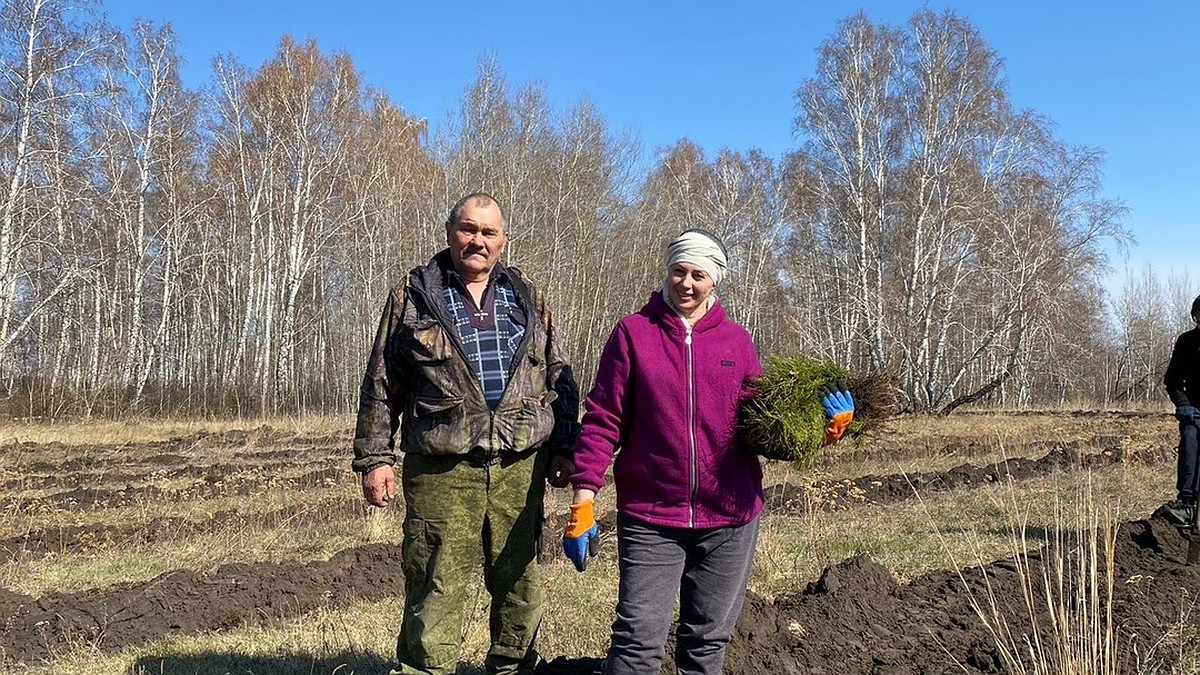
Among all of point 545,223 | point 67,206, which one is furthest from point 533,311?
point 545,223

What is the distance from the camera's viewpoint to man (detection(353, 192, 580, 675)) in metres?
3.06

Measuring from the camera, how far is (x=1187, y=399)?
6.45 m

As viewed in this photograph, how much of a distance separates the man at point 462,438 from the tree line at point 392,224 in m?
16.2

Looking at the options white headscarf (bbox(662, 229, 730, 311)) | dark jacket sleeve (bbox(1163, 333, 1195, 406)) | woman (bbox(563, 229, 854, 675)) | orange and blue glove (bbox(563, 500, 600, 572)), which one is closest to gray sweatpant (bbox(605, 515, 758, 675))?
woman (bbox(563, 229, 854, 675))

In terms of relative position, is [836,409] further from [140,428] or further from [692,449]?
[140,428]

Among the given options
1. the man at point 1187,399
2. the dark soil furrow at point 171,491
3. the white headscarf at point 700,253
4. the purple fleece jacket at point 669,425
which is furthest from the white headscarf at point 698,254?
the dark soil furrow at point 171,491

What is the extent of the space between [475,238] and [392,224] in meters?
23.7

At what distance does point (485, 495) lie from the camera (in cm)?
313

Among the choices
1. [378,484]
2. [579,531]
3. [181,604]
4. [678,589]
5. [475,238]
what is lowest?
[181,604]

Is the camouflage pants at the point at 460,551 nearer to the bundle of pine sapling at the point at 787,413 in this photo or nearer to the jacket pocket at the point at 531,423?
the jacket pocket at the point at 531,423

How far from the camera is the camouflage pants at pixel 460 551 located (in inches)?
121

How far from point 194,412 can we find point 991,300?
2050 centimetres

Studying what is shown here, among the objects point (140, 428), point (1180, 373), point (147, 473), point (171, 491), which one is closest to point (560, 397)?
point (1180, 373)

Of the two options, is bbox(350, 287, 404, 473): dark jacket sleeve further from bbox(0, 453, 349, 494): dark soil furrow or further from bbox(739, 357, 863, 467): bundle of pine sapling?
bbox(0, 453, 349, 494): dark soil furrow
